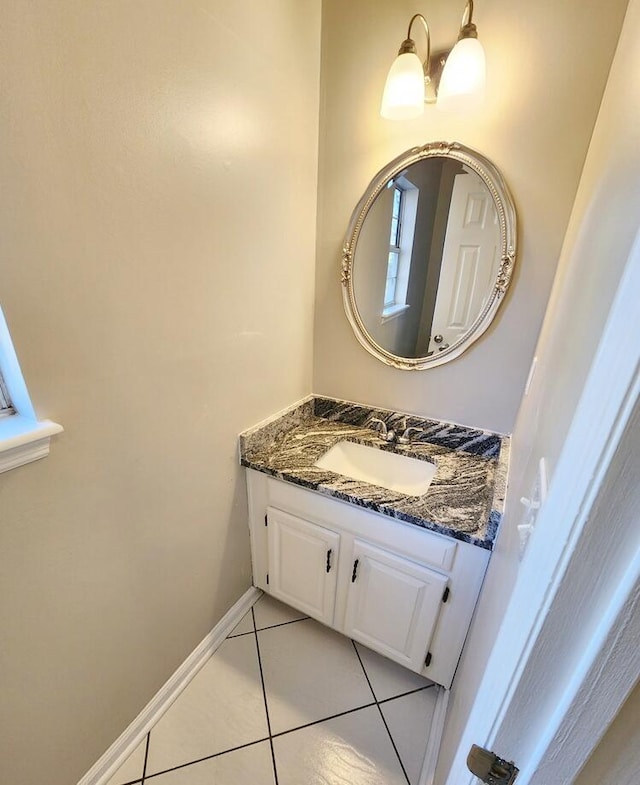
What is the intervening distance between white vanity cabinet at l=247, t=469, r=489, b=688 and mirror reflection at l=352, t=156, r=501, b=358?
70 cm

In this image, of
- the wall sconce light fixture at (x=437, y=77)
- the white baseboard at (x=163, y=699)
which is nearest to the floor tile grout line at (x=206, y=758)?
the white baseboard at (x=163, y=699)

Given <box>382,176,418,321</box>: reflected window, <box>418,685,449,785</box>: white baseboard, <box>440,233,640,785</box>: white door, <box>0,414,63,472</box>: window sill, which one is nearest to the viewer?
<box>440,233,640,785</box>: white door

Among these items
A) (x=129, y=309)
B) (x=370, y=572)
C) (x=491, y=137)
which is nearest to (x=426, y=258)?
(x=491, y=137)

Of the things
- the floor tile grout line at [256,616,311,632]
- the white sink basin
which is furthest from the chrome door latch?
the floor tile grout line at [256,616,311,632]

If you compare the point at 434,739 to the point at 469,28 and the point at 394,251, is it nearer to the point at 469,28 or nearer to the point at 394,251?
the point at 394,251

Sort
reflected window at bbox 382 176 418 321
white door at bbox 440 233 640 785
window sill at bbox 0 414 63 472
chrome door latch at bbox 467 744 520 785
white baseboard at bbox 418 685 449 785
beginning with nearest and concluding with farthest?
white door at bbox 440 233 640 785
chrome door latch at bbox 467 744 520 785
window sill at bbox 0 414 63 472
white baseboard at bbox 418 685 449 785
reflected window at bbox 382 176 418 321

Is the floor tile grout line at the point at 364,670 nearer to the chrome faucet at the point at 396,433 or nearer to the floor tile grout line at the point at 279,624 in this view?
the floor tile grout line at the point at 279,624

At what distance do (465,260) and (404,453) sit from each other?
0.77 m

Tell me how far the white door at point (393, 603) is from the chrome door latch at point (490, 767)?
2.13 feet

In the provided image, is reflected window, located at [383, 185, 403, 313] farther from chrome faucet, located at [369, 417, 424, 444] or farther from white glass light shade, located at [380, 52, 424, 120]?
chrome faucet, located at [369, 417, 424, 444]

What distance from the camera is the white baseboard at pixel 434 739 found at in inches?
40.2

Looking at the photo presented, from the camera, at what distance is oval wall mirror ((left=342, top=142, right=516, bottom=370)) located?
1133 mm

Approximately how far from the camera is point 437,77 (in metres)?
1.08

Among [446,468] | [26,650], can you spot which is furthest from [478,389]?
[26,650]
